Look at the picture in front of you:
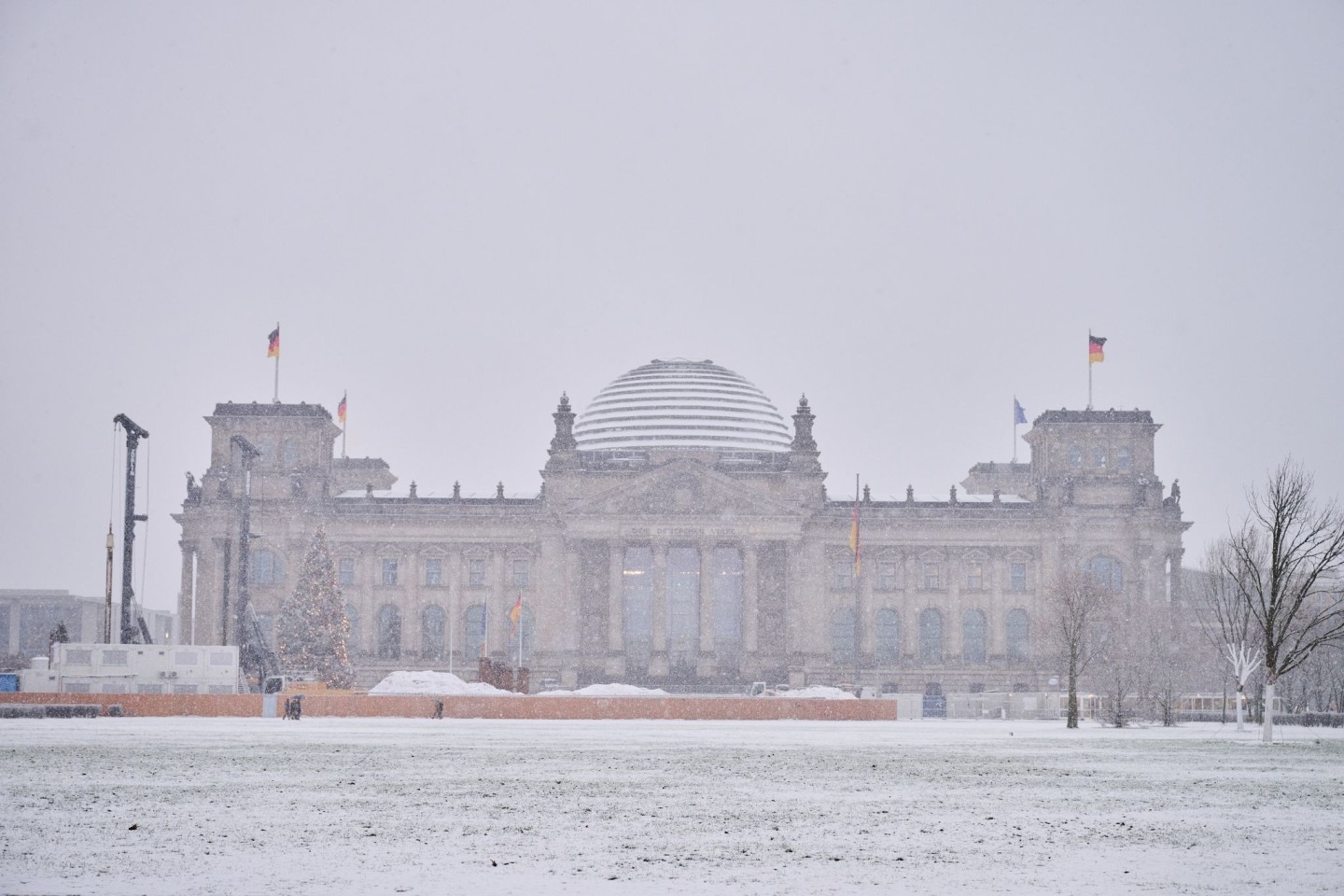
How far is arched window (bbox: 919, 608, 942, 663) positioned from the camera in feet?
376

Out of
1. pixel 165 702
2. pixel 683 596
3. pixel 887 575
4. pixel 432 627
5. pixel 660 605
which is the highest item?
pixel 887 575

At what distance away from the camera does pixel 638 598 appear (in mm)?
114312

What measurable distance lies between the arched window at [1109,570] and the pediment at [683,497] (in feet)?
73.5

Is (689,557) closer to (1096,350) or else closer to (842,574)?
(842,574)

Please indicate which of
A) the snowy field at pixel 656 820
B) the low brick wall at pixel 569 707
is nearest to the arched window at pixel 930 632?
the low brick wall at pixel 569 707

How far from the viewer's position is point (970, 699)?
82.9 metres

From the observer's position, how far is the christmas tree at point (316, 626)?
3492 inches

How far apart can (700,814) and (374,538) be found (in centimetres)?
9762

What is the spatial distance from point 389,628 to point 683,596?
70.7 feet

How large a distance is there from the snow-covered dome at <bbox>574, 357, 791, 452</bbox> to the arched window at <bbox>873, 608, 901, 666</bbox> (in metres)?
18.1

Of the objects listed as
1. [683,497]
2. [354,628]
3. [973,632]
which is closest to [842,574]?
[973,632]

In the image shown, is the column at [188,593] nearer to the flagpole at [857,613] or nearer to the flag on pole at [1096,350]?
the flagpole at [857,613]

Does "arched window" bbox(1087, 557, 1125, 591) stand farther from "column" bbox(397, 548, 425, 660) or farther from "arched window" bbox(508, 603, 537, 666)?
"column" bbox(397, 548, 425, 660)

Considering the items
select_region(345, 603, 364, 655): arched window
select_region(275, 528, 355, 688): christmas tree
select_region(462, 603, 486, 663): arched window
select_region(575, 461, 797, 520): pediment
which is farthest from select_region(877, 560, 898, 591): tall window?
select_region(275, 528, 355, 688): christmas tree
